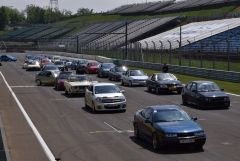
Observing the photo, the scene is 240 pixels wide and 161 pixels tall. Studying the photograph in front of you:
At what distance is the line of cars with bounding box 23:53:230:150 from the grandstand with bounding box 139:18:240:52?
19.0m

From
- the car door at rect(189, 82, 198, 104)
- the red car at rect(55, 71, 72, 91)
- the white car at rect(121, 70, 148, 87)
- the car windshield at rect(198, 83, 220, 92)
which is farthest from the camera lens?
the white car at rect(121, 70, 148, 87)

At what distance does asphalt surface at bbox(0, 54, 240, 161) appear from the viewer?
16469mm

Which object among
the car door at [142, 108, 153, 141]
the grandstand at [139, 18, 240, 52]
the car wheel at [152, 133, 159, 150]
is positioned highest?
the grandstand at [139, 18, 240, 52]

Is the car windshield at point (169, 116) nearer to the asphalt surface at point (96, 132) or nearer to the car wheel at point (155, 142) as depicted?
the car wheel at point (155, 142)

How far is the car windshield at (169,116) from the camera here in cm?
1803

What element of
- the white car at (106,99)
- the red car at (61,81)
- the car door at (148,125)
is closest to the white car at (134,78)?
the red car at (61,81)

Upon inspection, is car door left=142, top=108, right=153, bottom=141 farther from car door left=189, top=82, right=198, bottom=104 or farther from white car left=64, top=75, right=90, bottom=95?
white car left=64, top=75, right=90, bottom=95

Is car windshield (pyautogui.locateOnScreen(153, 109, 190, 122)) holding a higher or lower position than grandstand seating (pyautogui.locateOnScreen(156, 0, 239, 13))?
lower

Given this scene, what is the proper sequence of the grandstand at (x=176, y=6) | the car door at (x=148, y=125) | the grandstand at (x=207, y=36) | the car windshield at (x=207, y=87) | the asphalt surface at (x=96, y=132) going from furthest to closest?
the grandstand at (x=176, y=6), the grandstand at (x=207, y=36), the car windshield at (x=207, y=87), the car door at (x=148, y=125), the asphalt surface at (x=96, y=132)

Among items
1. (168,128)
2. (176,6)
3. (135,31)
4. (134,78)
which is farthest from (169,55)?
(176,6)

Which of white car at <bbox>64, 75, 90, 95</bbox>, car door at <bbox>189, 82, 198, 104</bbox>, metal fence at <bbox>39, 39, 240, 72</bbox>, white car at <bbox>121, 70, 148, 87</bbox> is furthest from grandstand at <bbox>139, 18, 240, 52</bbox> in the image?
car door at <bbox>189, 82, 198, 104</bbox>

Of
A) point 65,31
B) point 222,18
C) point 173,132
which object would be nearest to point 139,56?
point 222,18

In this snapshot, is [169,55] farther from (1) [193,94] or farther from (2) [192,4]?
(2) [192,4]

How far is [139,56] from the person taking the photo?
76.1 meters
